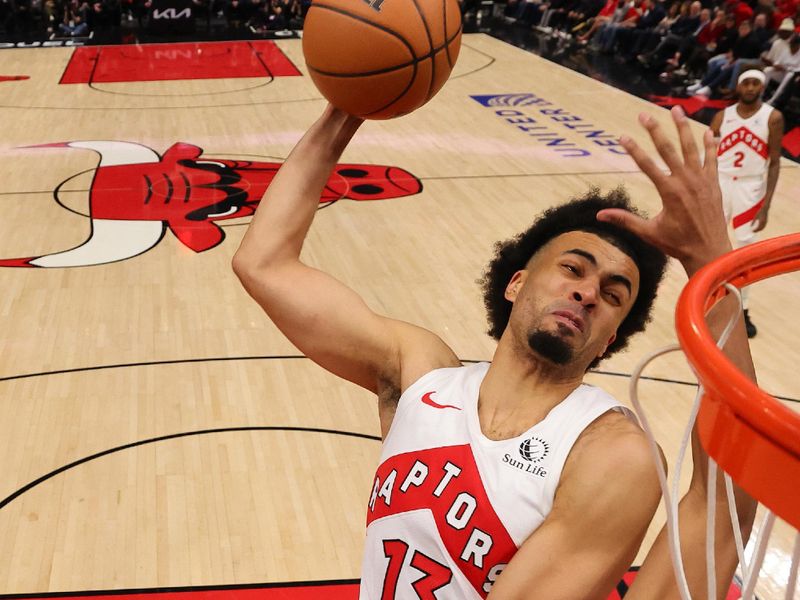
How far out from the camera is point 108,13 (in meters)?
17.4

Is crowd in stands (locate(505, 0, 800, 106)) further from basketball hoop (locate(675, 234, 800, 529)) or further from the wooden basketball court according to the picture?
basketball hoop (locate(675, 234, 800, 529))

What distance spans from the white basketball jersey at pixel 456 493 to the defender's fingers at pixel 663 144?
0.57 m

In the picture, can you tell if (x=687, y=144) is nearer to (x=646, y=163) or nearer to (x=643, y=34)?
(x=646, y=163)

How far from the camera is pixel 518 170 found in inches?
351

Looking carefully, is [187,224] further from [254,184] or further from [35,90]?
[35,90]

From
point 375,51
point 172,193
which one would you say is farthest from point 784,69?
point 375,51

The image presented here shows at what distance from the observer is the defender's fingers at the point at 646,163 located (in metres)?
1.61

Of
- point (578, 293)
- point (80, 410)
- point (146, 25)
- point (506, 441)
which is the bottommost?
point (146, 25)

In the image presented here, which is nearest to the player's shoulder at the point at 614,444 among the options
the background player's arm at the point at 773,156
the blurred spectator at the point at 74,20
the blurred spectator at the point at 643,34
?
the background player's arm at the point at 773,156

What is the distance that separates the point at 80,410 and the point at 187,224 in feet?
9.35

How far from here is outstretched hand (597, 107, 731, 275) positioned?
161 cm

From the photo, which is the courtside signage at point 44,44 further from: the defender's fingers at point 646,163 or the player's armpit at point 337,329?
the defender's fingers at point 646,163

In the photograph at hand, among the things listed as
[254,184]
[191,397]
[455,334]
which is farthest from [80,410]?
[254,184]

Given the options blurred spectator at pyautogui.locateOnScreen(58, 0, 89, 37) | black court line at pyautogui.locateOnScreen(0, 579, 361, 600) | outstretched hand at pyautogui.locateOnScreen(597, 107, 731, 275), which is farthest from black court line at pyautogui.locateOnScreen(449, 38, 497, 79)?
outstretched hand at pyautogui.locateOnScreen(597, 107, 731, 275)
